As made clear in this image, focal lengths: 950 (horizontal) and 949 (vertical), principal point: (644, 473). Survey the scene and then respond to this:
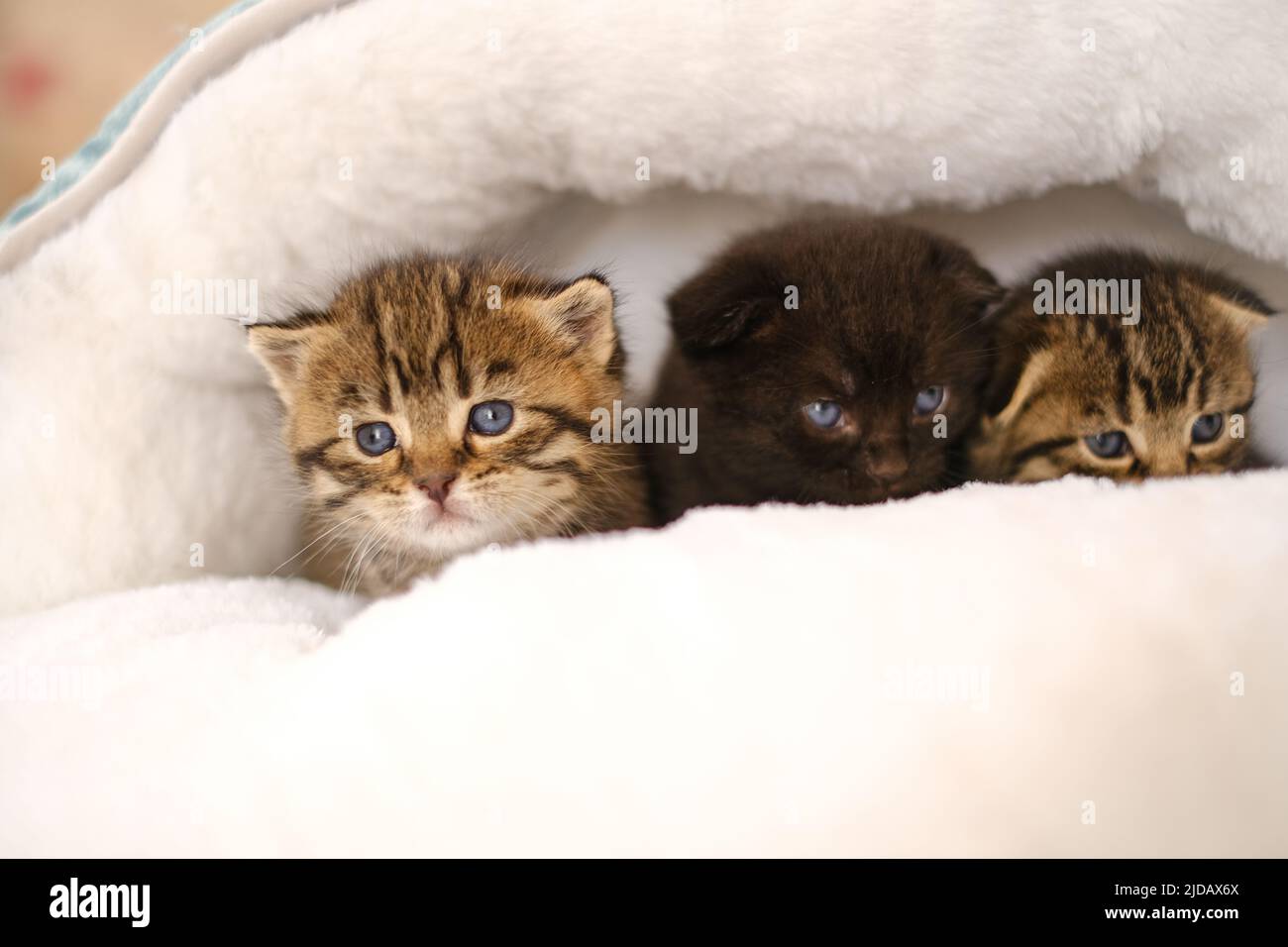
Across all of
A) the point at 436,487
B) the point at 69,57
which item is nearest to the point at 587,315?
the point at 436,487

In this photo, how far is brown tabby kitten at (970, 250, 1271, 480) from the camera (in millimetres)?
1444

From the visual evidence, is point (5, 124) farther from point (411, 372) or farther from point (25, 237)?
point (411, 372)

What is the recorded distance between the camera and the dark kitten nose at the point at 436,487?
1342 millimetres

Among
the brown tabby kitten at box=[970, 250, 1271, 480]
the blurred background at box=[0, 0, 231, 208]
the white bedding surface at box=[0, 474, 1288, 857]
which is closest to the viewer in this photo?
the white bedding surface at box=[0, 474, 1288, 857]

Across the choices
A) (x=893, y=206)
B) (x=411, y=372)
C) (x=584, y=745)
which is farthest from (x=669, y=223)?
(x=584, y=745)

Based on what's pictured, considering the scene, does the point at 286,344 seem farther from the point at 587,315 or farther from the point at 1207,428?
the point at 1207,428

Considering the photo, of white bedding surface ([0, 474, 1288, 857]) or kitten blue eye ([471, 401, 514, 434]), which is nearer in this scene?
white bedding surface ([0, 474, 1288, 857])

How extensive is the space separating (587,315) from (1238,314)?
3.31ft

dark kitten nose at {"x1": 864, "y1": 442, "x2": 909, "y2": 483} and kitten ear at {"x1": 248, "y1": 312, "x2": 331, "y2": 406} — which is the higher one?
kitten ear at {"x1": 248, "y1": 312, "x2": 331, "y2": 406}

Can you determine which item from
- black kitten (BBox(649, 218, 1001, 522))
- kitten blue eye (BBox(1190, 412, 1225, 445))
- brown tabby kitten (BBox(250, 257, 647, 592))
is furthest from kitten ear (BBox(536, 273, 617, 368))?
kitten blue eye (BBox(1190, 412, 1225, 445))

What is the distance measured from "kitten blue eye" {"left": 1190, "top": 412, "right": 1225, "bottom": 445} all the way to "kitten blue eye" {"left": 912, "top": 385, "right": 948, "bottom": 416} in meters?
0.39

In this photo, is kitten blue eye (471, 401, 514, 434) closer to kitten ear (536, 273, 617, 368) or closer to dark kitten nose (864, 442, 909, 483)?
kitten ear (536, 273, 617, 368)

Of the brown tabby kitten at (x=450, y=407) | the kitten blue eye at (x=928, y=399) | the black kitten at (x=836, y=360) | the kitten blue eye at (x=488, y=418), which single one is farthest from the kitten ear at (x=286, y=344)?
the kitten blue eye at (x=928, y=399)

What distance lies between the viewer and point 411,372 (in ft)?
4.67
